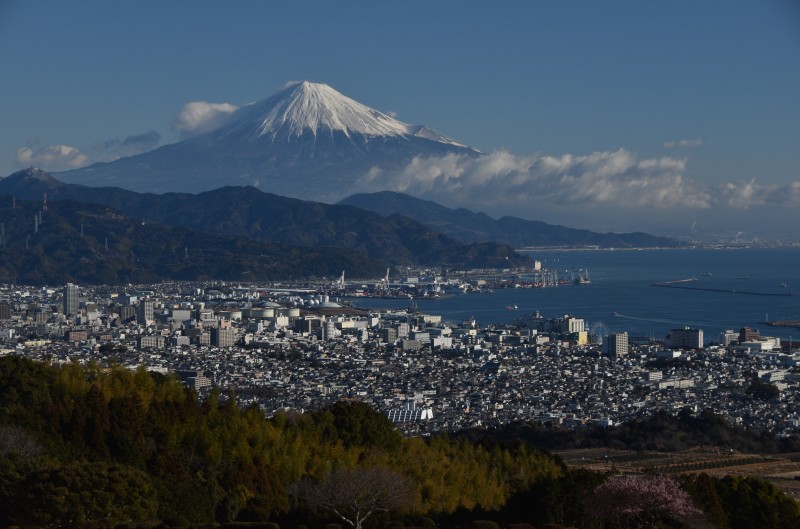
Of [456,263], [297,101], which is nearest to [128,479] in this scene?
[456,263]

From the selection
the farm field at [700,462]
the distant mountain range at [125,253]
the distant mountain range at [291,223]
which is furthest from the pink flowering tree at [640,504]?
the distant mountain range at [291,223]

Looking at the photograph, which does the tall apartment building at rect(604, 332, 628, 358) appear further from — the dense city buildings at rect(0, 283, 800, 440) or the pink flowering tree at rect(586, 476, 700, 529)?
the pink flowering tree at rect(586, 476, 700, 529)

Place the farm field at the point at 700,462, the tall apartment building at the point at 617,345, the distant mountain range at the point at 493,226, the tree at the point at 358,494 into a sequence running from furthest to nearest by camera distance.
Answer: the distant mountain range at the point at 493,226
the tall apartment building at the point at 617,345
the farm field at the point at 700,462
the tree at the point at 358,494

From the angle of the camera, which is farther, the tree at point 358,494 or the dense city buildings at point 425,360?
the dense city buildings at point 425,360

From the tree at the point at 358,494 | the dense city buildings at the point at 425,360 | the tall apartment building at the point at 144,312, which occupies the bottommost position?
the dense city buildings at the point at 425,360

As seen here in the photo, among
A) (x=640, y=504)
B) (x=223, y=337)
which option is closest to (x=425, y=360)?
(x=223, y=337)

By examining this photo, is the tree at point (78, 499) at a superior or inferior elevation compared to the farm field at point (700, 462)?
superior

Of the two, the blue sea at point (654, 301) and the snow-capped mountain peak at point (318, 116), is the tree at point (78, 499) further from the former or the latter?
the snow-capped mountain peak at point (318, 116)

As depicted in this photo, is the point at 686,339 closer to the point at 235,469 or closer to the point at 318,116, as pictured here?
Result: the point at 235,469
